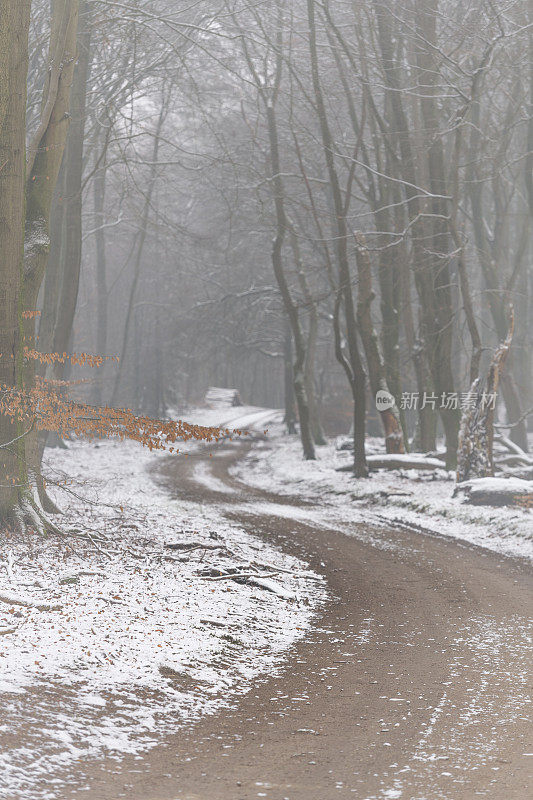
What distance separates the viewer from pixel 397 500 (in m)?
16.6

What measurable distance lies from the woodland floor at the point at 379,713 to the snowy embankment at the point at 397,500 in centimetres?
283

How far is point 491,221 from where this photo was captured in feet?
110

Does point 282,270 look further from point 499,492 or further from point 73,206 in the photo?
point 499,492

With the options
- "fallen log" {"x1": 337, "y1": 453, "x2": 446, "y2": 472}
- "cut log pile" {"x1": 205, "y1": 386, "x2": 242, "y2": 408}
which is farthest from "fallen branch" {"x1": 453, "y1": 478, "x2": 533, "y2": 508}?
"cut log pile" {"x1": 205, "y1": 386, "x2": 242, "y2": 408}

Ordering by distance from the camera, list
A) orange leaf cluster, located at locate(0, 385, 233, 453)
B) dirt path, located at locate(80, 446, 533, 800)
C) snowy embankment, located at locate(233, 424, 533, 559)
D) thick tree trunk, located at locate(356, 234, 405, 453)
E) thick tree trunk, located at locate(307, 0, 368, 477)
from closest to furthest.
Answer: dirt path, located at locate(80, 446, 533, 800) → orange leaf cluster, located at locate(0, 385, 233, 453) → snowy embankment, located at locate(233, 424, 533, 559) → thick tree trunk, located at locate(307, 0, 368, 477) → thick tree trunk, located at locate(356, 234, 405, 453)

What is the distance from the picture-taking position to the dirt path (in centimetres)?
394

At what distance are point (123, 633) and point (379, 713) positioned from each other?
2.35 meters

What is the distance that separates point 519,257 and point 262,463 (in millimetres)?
11118

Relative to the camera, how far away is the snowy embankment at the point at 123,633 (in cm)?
446

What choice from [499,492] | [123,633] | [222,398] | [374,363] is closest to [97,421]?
[123,633]

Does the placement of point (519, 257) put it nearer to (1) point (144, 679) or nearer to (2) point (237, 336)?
(2) point (237, 336)

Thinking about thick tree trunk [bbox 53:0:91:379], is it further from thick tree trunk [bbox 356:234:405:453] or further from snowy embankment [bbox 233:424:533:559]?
thick tree trunk [bbox 356:234:405:453]

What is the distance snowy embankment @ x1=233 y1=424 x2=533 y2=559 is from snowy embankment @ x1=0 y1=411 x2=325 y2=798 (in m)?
3.70

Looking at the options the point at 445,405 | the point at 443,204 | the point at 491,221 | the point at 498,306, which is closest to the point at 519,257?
the point at 498,306
